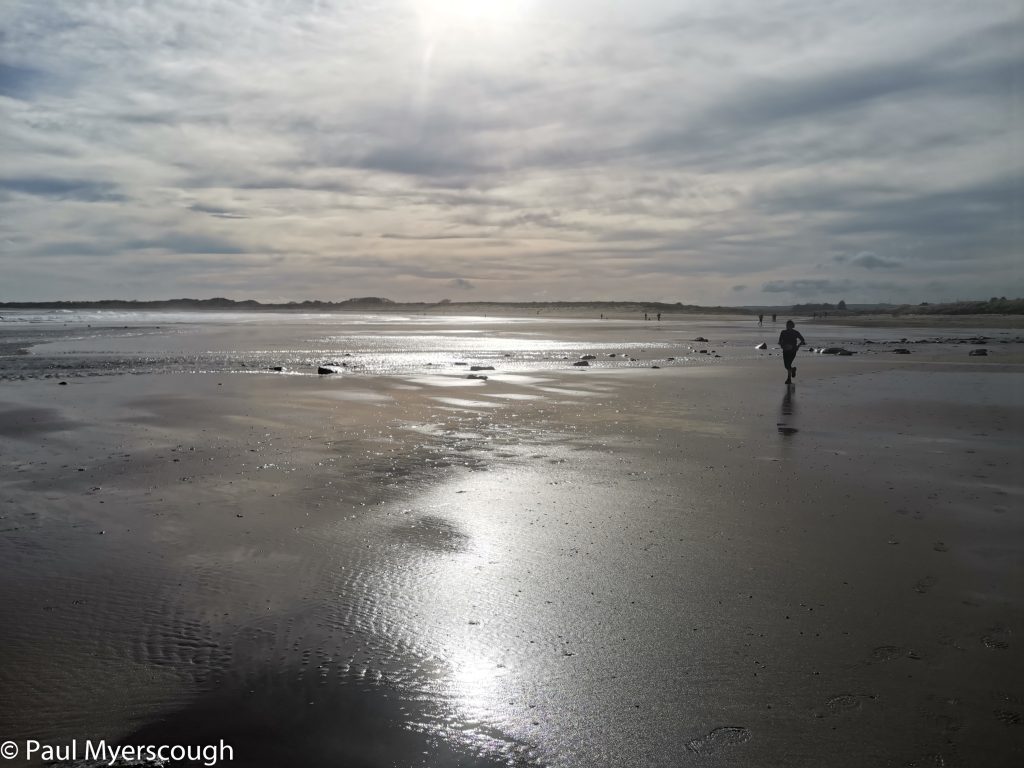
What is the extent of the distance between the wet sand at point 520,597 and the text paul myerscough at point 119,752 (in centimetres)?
9

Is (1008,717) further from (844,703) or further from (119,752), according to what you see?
(119,752)

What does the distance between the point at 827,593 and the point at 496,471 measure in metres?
5.22

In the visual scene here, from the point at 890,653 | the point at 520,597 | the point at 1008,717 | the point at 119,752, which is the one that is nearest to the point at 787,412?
the point at 890,653

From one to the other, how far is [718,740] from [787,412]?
1301 cm

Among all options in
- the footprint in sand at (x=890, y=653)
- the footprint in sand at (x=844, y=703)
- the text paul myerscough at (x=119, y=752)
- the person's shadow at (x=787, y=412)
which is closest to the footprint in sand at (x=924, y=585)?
the footprint in sand at (x=890, y=653)

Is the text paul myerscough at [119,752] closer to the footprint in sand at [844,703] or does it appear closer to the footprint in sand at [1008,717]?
the footprint in sand at [844,703]

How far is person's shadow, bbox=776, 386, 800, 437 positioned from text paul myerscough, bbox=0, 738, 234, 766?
11.4 metres

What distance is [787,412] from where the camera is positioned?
15914mm

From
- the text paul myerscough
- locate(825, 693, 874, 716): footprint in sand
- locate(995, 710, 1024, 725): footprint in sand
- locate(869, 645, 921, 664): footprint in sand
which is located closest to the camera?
the text paul myerscough

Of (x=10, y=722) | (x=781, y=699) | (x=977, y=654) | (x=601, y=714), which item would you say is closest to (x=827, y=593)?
(x=977, y=654)

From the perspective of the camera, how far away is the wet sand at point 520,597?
162 inches

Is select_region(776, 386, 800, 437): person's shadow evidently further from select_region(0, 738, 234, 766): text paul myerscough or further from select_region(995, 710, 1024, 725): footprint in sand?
select_region(0, 738, 234, 766): text paul myerscough

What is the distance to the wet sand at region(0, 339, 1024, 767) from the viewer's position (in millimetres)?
4109

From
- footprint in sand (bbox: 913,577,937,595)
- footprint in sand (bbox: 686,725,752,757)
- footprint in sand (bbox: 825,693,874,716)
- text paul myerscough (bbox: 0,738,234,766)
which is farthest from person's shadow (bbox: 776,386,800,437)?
text paul myerscough (bbox: 0,738,234,766)
